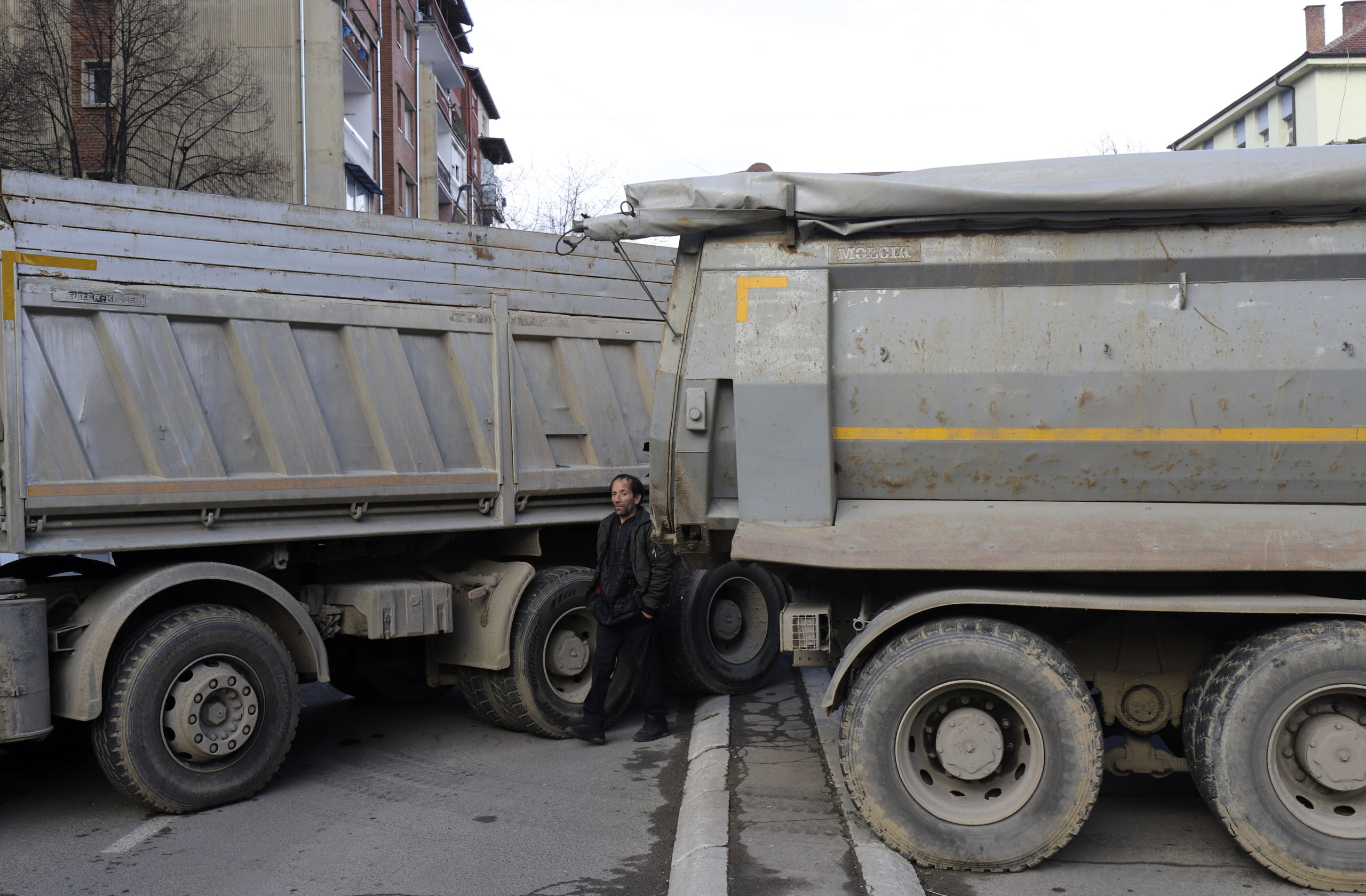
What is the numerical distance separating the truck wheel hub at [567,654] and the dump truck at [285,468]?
1 centimetres

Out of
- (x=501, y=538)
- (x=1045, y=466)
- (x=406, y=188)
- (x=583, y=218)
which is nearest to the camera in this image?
(x=1045, y=466)

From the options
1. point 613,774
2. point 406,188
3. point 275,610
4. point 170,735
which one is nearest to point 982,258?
point 613,774

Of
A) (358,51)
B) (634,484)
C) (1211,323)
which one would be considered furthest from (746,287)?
(358,51)

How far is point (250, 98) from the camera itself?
1680 centimetres

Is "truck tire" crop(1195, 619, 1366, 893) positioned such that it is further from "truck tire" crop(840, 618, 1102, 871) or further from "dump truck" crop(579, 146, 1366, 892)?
"truck tire" crop(840, 618, 1102, 871)

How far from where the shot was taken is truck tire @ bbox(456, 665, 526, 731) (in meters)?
6.59

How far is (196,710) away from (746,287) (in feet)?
10.7

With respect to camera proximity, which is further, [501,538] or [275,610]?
[501,538]

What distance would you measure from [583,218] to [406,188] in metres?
25.7

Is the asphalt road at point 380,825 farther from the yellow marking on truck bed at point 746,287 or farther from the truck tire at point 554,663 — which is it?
the yellow marking on truck bed at point 746,287

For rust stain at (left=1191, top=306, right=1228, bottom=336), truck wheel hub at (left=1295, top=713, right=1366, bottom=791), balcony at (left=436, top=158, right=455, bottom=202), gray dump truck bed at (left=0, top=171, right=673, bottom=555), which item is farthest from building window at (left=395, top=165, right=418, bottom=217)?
truck wheel hub at (left=1295, top=713, right=1366, bottom=791)

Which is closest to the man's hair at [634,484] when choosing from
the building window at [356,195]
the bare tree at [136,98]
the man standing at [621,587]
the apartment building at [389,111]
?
the man standing at [621,587]

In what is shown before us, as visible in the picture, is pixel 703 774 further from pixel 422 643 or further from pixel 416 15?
pixel 416 15

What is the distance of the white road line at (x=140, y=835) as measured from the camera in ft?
15.3
